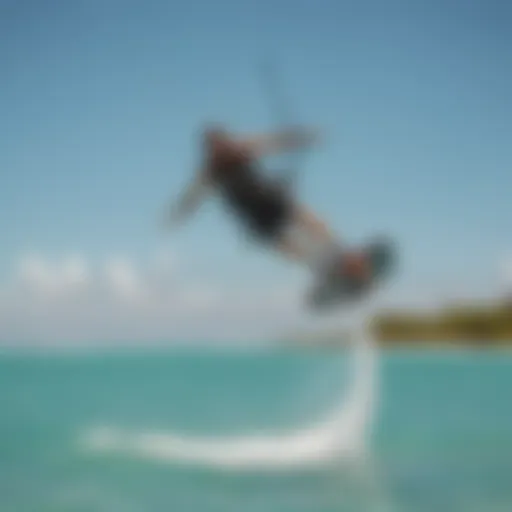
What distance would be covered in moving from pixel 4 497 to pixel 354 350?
45.2 inches

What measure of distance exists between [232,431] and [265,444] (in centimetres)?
10

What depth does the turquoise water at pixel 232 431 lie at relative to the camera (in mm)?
2156

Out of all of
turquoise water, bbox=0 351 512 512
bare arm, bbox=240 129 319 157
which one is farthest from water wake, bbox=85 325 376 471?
bare arm, bbox=240 129 319 157

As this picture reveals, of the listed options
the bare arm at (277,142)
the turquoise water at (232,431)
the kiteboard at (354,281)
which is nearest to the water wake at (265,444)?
the turquoise water at (232,431)

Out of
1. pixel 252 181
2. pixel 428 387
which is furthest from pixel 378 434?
pixel 252 181

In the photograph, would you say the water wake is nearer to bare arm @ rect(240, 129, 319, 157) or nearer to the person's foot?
the person's foot

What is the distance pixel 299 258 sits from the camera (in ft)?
6.84

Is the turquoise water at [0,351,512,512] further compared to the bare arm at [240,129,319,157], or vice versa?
the turquoise water at [0,351,512,512]

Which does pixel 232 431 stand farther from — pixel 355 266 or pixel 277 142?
pixel 277 142

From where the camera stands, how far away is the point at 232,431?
2193 mm

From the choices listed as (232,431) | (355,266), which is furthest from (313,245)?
(232,431)

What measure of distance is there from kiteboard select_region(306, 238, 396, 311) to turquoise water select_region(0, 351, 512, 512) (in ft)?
0.55

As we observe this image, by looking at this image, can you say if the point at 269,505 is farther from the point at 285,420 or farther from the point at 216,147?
the point at 216,147

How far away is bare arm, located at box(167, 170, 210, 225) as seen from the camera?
6.83 ft
